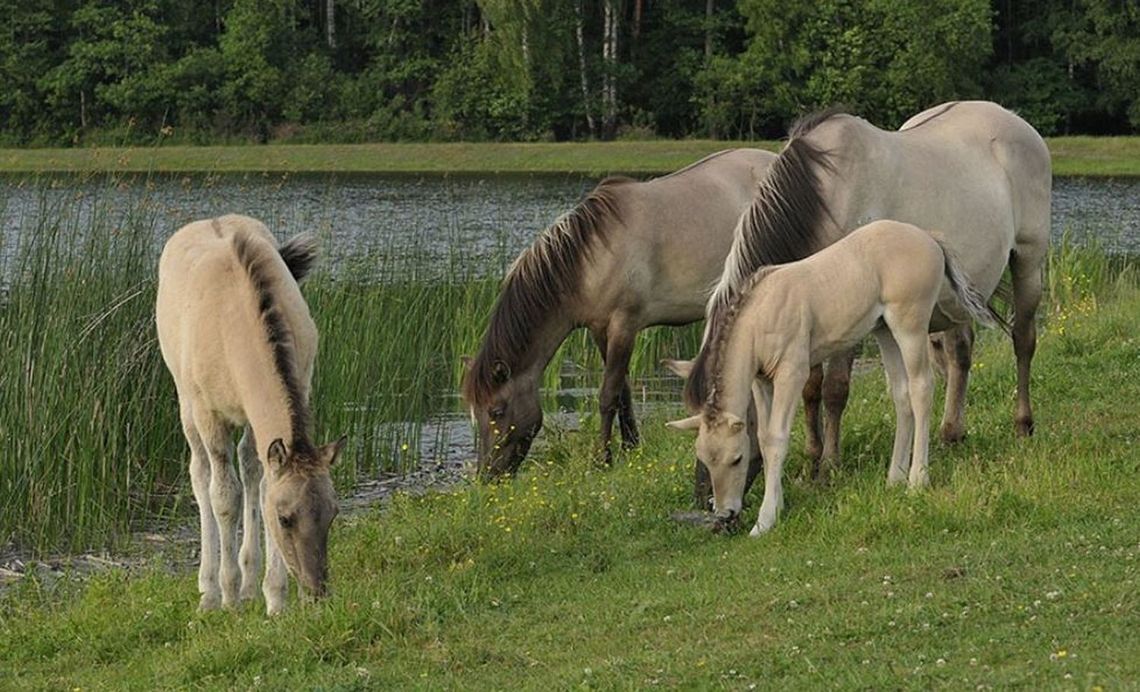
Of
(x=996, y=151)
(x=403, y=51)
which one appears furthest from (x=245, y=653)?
(x=403, y=51)

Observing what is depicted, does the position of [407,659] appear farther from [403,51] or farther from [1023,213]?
[403,51]

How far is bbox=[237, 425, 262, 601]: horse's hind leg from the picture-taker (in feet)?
23.8

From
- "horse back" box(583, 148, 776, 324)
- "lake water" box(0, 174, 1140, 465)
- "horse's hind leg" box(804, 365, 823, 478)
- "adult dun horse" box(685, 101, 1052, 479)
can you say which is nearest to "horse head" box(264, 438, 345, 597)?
"adult dun horse" box(685, 101, 1052, 479)

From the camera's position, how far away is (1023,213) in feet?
32.1

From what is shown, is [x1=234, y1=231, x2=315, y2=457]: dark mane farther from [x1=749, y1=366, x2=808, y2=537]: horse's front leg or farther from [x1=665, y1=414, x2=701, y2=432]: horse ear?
[x1=749, y1=366, x2=808, y2=537]: horse's front leg

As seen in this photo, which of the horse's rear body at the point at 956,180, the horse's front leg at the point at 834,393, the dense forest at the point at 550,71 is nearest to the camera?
the horse's front leg at the point at 834,393

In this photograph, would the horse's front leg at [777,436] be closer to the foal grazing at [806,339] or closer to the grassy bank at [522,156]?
the foal grazing at [806,339]

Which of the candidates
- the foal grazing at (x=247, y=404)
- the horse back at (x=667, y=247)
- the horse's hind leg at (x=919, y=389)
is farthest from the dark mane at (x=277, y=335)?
the horse back at (x=667, y=247)

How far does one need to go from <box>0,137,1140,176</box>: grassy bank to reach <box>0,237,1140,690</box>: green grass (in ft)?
97.1

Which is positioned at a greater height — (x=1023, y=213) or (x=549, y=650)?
(x=1023, y=213)

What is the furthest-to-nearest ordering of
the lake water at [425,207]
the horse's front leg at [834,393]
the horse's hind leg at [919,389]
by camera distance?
the lake water at [425,207]
the horse's front leg at [834,393]
the horse's hind leg at [919,389]

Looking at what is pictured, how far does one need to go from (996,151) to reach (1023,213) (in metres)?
0.41

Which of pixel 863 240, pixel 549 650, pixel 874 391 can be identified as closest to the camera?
pixel 549 650

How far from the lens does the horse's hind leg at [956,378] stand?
9.25 meters
